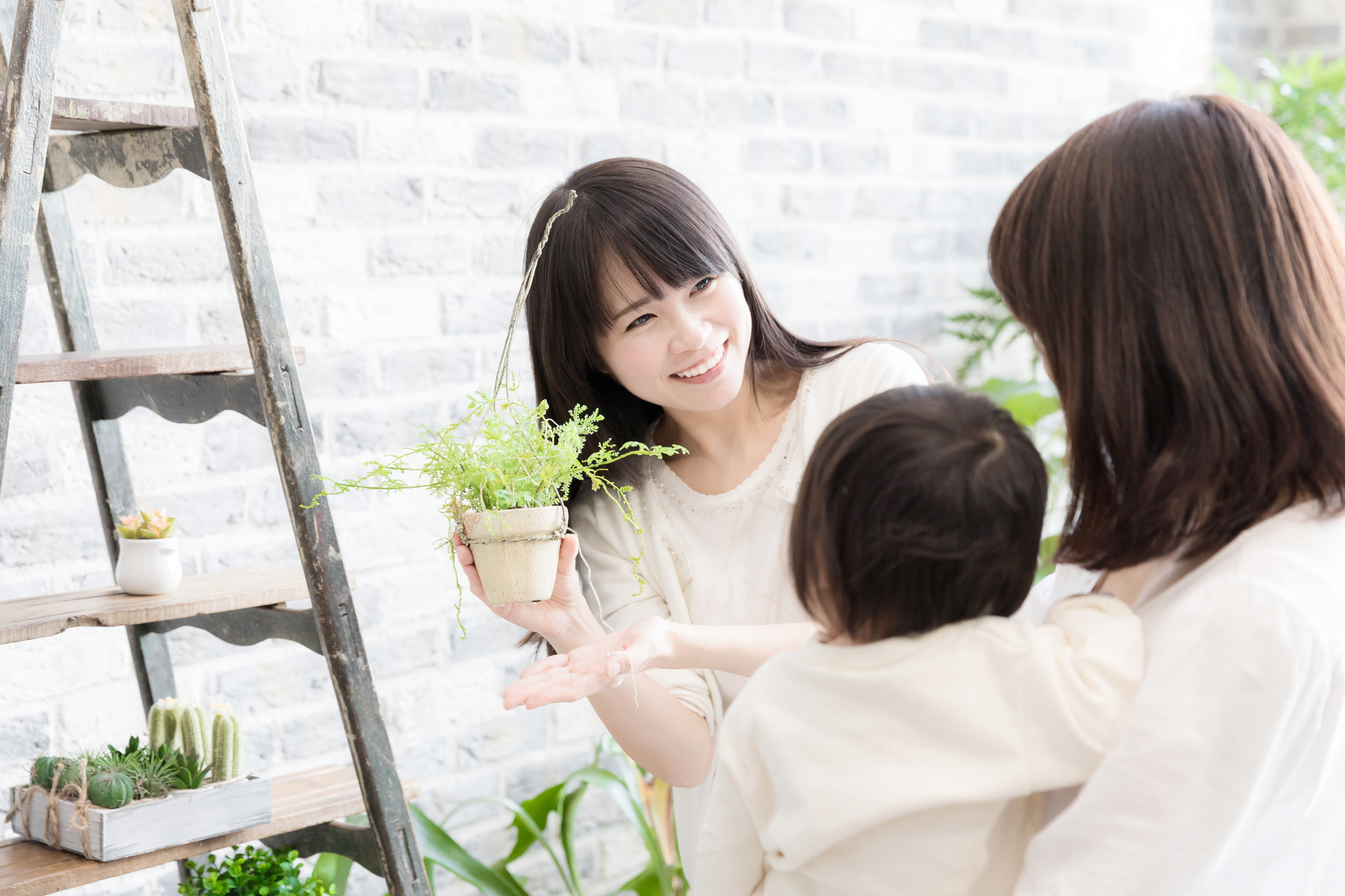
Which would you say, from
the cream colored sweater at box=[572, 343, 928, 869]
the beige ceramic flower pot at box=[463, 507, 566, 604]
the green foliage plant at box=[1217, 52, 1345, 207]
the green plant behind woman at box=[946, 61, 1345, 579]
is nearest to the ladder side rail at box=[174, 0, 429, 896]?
the beige ceramic flower pot at box=[463, 507, 566, 604]

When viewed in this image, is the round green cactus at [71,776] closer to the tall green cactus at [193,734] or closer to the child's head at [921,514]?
the tall green cactus at [193,734]

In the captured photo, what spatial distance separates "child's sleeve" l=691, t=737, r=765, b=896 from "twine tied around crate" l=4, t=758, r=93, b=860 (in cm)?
77

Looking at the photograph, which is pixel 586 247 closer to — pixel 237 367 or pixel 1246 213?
pixel 237 367

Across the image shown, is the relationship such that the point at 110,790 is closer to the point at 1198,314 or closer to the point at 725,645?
the point at 725,645

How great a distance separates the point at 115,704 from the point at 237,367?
28.8 inches

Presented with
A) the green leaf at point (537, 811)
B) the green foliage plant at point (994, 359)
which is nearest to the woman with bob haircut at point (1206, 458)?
the green leaf at point (537, 811)

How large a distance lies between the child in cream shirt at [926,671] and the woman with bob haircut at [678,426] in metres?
0.39

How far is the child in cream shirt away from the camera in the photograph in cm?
80

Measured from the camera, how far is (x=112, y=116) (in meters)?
1.25

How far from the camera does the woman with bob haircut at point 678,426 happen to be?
1.40 metres

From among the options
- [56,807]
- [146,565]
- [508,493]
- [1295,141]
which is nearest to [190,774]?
[56,807]

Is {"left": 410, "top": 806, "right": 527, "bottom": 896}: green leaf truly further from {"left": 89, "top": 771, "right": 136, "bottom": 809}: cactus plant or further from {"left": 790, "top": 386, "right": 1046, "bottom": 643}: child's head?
{"left": 790, "top": 386, "right": 1046, "bottom": 643}: child's head

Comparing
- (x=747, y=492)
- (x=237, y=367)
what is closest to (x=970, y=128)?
(x=747, y=492)

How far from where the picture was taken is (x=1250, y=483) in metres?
0.81
